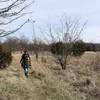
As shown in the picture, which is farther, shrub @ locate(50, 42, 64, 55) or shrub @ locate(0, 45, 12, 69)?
shrub @ locate(50, 42, 64, 55)

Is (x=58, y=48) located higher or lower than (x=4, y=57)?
lower

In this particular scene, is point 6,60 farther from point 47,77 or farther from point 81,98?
point 81,98

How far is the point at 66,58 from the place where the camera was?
115 feet

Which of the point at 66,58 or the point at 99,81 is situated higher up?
the point at 99,81

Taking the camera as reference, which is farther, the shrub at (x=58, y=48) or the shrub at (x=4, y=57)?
the shrub at (x=58, y=48)

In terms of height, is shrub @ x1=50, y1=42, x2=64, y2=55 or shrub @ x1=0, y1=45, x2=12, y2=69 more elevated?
shrub @ x1=0, y1=45, x2=12, y2=69

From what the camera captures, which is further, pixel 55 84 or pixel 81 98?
pixel 55 84

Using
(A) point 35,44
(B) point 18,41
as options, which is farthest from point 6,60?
(B) point 18,41

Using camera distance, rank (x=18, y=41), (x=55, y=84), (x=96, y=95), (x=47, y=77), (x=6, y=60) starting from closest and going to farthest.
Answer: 1. (x=96, y=95)
2. (x=55, y=84)
3. (x=47, y=77)
4. (x=6, y=60)
5. (x=18, y=41)

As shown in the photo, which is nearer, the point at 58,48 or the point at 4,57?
the point at 4,57

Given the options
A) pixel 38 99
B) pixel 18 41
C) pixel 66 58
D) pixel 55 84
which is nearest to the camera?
pixel 38 99

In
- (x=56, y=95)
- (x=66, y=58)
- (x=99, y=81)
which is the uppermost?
(x=56, y=95)

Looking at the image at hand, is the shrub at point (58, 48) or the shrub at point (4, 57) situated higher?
the shrub at point (4, 57)

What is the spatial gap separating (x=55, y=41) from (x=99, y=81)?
13943mm
